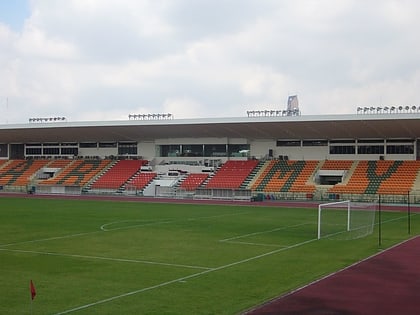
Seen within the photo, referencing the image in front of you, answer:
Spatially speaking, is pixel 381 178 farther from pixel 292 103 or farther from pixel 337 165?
pixel 292 103

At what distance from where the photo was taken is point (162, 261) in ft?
58.9

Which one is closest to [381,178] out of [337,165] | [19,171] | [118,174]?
[337,165]

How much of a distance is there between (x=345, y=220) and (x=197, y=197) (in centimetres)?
2943

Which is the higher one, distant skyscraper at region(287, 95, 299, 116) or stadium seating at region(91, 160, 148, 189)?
distant skyscraper at region(287, 95, 299, 116)

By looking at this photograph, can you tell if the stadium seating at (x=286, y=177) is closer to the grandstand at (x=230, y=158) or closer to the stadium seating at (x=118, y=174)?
the grandstand at (x=230, y=158)

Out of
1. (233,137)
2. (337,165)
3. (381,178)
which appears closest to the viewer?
(381,178)

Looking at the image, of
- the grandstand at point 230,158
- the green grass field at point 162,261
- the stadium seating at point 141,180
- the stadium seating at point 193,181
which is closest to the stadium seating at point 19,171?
the grandstand at point 230,158

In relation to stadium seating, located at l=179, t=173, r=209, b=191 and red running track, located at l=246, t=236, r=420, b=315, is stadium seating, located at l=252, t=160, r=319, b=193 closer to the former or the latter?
stadium seating, located at l=179, t=173, r=209, b=191

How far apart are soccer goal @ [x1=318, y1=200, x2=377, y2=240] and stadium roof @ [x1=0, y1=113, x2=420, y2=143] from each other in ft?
71.5

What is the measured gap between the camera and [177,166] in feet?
224

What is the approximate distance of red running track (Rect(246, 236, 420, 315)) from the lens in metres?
11.6

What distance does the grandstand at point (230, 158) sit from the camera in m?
54.9

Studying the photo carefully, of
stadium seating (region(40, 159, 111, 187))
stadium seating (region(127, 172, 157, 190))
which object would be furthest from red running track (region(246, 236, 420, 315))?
stadium seating (region(40, 159, 111, 187))

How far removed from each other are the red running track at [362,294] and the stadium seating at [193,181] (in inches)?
1714
